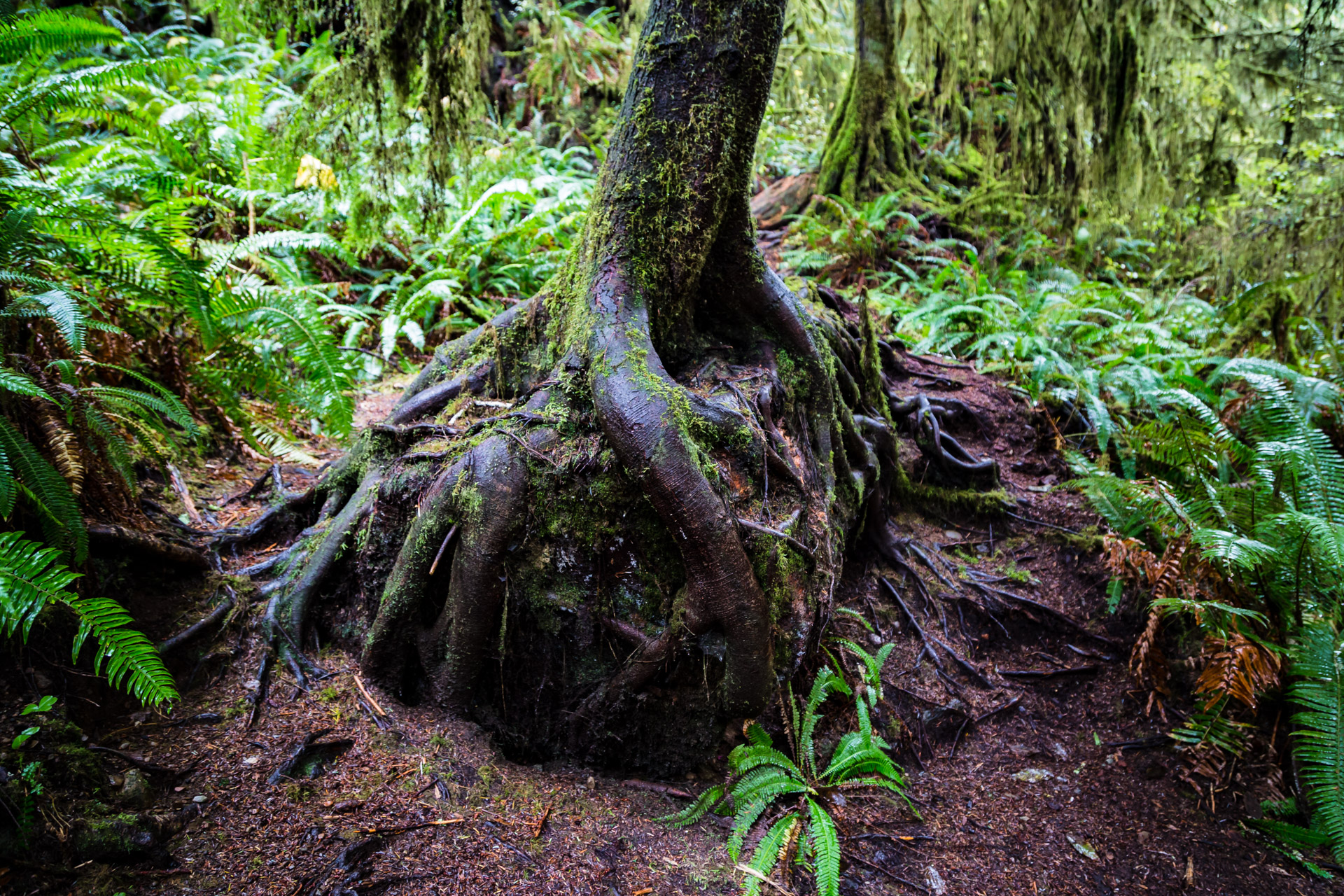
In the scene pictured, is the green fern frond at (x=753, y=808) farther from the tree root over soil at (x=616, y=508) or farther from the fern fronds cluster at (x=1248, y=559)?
the fern fronds cluster at (x=1248, y=559)

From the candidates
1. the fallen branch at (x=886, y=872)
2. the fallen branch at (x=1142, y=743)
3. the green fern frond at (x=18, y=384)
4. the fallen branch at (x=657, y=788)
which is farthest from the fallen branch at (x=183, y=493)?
the fallen branch at (x=1142, y=743)

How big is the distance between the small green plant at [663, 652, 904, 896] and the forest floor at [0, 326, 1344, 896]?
0.33ft

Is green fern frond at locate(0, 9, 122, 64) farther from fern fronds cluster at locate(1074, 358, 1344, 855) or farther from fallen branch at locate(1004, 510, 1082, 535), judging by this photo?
fallen branch at locate(1004, 510, 1082, 535)

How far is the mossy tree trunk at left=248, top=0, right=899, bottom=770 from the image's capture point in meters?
2.73

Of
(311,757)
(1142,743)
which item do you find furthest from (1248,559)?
(311,757)

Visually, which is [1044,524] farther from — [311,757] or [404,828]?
[311,757]

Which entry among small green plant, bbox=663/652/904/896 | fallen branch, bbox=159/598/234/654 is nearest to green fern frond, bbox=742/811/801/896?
small green plant, bbox=663/652/904/896

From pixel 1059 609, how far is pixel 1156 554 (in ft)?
2.24

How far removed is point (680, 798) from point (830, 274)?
690 centimetres

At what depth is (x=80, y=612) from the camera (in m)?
2.19

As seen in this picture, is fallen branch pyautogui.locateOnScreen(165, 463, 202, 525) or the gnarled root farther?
the gnarled root

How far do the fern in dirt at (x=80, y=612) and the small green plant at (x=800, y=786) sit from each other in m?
1.95

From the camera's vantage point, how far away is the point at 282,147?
164 inches

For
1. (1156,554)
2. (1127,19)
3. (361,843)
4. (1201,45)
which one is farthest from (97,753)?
(1201,45)
